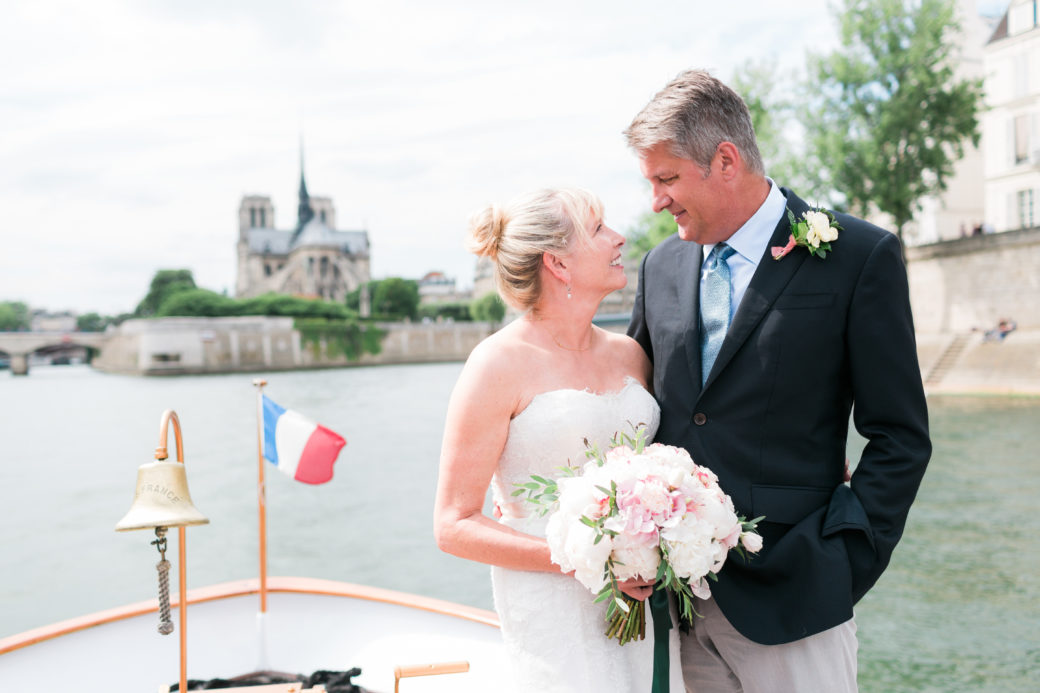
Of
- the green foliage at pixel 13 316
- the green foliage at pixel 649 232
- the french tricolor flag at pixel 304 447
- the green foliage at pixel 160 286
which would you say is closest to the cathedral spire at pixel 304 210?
the green foliage at pixel 160 286

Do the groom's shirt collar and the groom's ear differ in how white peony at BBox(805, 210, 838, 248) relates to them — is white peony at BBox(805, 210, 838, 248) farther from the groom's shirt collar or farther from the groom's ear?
the groom's ear

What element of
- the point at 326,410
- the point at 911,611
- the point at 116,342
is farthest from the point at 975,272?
the point at 116,342

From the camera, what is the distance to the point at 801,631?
176cm

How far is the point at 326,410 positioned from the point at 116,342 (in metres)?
29.5

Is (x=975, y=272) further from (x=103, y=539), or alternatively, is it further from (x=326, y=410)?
(x=103, y=539)

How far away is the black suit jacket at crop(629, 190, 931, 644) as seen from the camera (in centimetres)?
175

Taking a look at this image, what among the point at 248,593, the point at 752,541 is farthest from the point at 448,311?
the point at 752,541

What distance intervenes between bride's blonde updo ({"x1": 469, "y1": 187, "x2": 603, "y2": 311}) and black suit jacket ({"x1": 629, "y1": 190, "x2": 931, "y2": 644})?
1.51 feet

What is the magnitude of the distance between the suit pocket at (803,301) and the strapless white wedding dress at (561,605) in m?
0.46

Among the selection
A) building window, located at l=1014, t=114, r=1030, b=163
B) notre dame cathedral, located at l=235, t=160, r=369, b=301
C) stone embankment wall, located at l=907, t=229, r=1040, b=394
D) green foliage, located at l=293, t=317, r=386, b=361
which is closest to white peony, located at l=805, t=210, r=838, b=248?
stone embankment wall, located at l=907, t=229, r=1040, b=394

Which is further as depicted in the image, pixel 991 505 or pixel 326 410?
pixel 326 410

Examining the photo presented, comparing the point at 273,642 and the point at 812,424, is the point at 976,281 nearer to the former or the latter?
the point at 273,642

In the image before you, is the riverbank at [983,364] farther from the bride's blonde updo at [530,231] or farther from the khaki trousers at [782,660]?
the bride's blonde updo at [530,231]

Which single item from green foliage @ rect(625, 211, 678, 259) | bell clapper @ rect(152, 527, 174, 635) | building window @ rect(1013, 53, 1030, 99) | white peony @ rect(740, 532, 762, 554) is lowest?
bell clapper @ rect(152, 527, 174, 635)
